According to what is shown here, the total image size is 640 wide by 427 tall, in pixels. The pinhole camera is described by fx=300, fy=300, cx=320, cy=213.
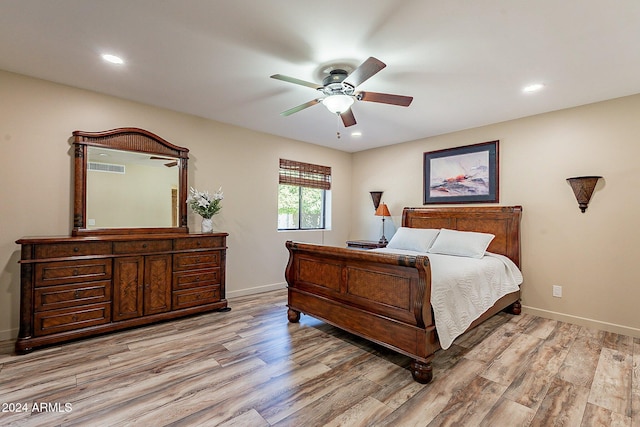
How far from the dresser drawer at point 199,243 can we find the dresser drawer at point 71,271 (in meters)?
0.69

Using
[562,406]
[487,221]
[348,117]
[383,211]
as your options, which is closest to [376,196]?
[383,211]

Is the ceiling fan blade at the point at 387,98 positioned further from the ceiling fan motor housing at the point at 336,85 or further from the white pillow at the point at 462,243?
the white pillow at the point at 462,243

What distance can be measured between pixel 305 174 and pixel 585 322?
433cm

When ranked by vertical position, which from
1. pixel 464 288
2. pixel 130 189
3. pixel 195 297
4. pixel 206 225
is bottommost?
pixel 195 297

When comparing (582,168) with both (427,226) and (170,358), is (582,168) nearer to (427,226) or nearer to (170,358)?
(427,226)

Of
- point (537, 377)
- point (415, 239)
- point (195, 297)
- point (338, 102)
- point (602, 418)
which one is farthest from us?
point (415, 239)

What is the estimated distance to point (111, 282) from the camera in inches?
120

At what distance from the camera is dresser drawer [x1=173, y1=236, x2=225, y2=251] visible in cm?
351

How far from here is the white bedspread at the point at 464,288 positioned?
7.84ft

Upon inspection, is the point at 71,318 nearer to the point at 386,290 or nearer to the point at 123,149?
the point at 123,149

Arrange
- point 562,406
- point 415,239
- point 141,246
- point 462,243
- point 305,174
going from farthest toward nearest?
point 305,174, point 415,239, point 462,243, point 141,246, point 562,406

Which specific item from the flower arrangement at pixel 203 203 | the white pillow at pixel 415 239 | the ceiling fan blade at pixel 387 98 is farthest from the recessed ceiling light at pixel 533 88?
the flower arrangement at pixel 203 203

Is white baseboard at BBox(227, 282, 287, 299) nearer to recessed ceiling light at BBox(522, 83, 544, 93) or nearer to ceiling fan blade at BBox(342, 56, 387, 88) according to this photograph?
ceiling fan blade at BBox(342, 56, 387, 88)

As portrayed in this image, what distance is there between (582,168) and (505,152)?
2.80 ft
